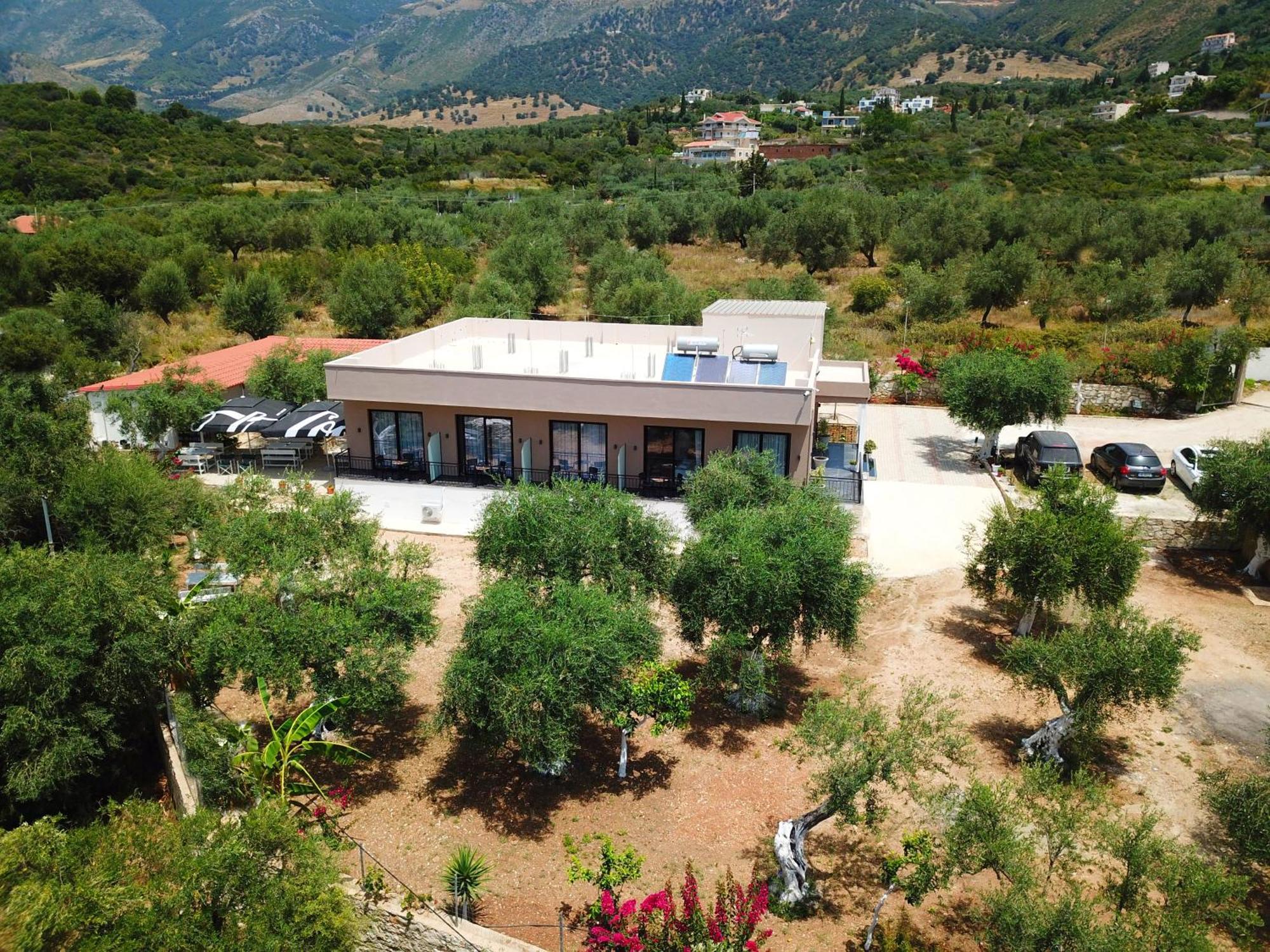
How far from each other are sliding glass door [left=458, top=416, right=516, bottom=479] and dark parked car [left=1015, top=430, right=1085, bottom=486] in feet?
48.2

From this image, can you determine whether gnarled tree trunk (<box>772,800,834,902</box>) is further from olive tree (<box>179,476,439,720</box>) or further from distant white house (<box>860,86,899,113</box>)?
distant white house (<box>860,86,899,113</box>)

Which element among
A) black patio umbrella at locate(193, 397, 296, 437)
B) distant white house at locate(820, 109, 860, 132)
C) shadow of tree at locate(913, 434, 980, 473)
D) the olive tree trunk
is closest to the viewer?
the olive tree trunk

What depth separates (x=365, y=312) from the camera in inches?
1544

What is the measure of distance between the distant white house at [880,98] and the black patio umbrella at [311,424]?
492 ft

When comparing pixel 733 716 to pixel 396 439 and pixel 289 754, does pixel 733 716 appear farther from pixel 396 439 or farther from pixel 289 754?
pixel 396 439

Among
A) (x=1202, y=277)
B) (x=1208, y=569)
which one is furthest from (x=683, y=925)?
(x=1202, y=277)

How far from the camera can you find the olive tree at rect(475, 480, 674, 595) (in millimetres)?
13492

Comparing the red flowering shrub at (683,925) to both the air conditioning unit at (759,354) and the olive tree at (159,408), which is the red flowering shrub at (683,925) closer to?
the air conditioning unit at (759,354)

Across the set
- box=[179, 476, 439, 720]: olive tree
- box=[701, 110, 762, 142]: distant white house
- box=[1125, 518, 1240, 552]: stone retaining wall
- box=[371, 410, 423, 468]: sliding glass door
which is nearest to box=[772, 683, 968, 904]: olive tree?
box=[179, 476, 439, 720]: olive tree

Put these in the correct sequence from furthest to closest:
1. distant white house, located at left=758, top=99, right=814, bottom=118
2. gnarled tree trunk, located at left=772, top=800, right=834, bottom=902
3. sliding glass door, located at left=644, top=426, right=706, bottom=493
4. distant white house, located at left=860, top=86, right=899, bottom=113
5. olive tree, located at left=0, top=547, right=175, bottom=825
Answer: distant white house, located at left=758, top=99, right=814, bottom=118 → distant white house, located at left=860, top=86, right=899, bottom=113 → sliding glass door, located at left=644, top=426, right=706, bottom=493 → olive tree, located at left=0, top=547, right=175, bottom=825 → gnarled tree trunk, located at left=772, top=800, right=834, bottom=902

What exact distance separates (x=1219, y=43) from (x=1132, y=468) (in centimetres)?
14167

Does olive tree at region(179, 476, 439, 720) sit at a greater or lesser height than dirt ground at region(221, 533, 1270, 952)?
greater

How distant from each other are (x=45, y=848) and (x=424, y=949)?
14.0 ft

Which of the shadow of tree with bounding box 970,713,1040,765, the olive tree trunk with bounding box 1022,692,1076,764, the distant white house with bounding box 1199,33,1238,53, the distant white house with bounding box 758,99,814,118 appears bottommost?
the shadow of tree with bounding box 970,713,1040,765
